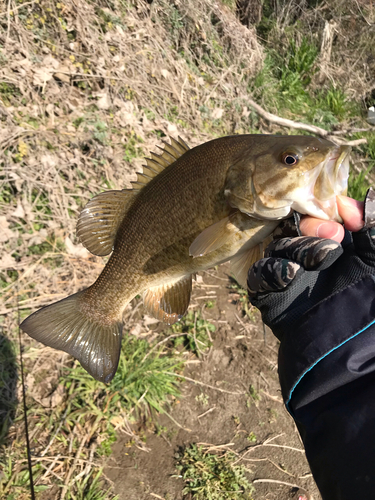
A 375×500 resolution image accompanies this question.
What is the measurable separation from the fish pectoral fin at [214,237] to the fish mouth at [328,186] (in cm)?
36

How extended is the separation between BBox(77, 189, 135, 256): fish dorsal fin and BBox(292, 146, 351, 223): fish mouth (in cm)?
104

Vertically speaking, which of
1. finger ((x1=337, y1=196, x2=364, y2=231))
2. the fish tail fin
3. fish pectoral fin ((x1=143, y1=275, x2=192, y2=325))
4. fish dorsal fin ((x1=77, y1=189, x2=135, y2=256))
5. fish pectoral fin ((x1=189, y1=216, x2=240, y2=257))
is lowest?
the fish tail fin

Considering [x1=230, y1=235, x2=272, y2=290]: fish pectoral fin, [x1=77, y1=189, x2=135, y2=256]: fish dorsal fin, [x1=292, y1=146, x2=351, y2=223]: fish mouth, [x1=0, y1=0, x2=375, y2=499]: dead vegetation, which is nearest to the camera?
[x1=292, y1=146, x2=351, y2=223]: fish mouth

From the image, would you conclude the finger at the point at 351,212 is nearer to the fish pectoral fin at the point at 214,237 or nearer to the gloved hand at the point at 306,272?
the gloved hand at the point at 306,272

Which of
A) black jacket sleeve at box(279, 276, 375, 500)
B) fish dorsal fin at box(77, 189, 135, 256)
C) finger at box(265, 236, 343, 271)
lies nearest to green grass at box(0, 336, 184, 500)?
fish dorsal fin at box(77, 189, 135, 256)

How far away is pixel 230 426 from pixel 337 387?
1908 mm

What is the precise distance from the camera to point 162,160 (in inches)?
77.8

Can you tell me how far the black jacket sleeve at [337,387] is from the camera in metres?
1.14

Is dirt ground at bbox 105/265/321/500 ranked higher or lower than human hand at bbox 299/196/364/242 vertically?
lower

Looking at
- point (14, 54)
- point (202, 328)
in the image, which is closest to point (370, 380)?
point (202, 328)

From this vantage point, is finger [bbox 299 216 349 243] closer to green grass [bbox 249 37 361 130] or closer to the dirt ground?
the dirt ground

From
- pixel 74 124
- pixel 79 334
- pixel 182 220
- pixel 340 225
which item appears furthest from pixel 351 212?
pixel 74 124

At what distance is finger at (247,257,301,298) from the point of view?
1.44 m

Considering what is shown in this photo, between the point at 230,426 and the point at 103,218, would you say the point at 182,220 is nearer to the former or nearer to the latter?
the point at 103,218
